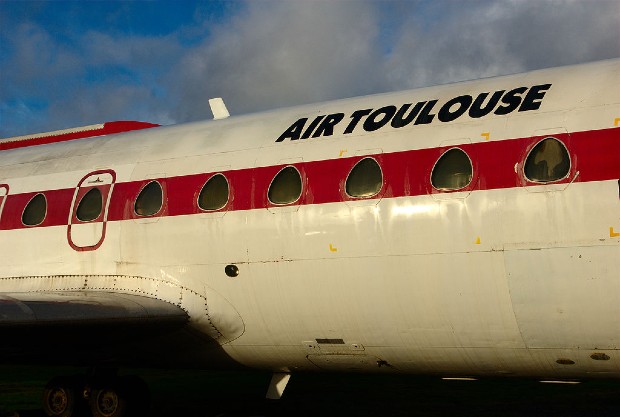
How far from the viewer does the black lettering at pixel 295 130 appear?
31.8ft

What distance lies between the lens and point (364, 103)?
381 inches

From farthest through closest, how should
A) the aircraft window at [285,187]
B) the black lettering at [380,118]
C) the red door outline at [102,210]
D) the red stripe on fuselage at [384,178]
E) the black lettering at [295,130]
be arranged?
the red door outline at [102,210], the black lettering at [295,130], the aircraft window at [285,187], the black lettering at [380,118], the red stripe on fuselage at [384,178]

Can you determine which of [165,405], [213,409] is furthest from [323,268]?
[165,405]

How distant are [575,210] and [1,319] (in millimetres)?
6452

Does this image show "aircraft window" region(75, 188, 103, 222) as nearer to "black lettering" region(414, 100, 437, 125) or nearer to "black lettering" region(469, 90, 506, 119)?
"black lettering" region(414, 100, 437, 125)

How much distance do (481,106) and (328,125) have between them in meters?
2.04

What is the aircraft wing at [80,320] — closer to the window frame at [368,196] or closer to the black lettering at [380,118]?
the window frame at [368,196]

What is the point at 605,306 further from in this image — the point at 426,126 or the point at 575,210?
the point at 426,126

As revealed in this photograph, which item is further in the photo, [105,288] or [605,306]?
[105,288]

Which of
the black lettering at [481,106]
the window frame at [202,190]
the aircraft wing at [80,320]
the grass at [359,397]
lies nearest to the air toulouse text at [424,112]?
the black lettering at [481,106]

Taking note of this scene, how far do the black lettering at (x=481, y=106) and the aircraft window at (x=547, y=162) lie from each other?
84cm

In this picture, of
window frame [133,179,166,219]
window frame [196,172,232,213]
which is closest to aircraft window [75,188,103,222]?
window frame [133,179,166,219]

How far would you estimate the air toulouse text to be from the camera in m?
8.19

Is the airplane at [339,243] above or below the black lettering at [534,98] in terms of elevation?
below
